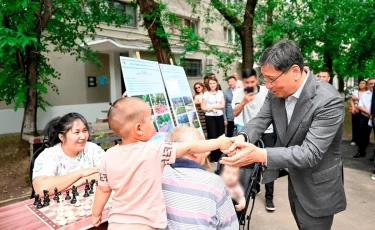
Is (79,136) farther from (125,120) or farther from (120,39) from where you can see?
(120,39)

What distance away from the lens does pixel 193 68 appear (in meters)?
17.0

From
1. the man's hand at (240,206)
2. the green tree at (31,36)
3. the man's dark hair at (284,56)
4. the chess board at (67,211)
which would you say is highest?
the green tree at (31,36)

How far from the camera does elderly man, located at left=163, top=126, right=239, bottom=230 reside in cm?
146

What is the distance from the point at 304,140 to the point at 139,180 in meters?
1.01

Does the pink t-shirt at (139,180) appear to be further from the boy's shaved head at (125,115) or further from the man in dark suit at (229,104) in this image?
the man in dark suit at (229,104)

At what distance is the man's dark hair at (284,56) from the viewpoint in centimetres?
164

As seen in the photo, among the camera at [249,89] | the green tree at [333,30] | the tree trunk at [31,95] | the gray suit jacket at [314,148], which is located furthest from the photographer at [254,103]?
the green tree at [333,30]

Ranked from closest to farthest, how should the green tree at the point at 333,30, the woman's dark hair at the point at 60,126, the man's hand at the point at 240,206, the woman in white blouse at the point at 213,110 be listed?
the man's hand at the point at 240,206 → the woman's dark hair at the point at 60,126 → the woman in white blouse at the point at 213,110 → the green tree at the point at 333,30

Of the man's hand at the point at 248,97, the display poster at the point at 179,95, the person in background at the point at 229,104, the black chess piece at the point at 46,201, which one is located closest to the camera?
the black chess piece at the point at 46,201

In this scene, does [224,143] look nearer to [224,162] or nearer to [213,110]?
[224,162]

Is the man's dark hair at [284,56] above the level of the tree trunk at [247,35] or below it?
below

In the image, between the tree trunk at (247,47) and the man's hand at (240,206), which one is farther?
the tree trunk at (247,47)

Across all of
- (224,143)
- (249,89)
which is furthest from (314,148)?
(249,89)

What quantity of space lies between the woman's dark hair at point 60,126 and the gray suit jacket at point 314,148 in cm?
173
